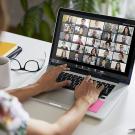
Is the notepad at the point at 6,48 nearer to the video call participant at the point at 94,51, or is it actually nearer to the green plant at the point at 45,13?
the video call participant at the point at 94,51

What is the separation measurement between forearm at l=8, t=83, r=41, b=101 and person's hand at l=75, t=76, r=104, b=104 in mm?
169

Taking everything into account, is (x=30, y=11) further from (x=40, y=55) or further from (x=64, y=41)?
(x=64, y=41)

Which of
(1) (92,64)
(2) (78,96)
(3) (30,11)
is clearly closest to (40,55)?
(1) (92,64)

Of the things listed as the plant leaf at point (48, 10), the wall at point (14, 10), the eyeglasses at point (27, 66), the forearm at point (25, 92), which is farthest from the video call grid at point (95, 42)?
the wall at point (14, 10)

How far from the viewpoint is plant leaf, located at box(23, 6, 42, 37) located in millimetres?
2693

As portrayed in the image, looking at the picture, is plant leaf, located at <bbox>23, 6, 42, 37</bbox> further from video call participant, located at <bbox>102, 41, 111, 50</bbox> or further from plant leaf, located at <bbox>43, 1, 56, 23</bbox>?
video call participant, located at <bbox>102, 41, 111, 50</bbox>

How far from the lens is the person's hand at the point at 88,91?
4.21ft

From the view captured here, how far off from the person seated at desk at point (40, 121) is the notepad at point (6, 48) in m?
0.34

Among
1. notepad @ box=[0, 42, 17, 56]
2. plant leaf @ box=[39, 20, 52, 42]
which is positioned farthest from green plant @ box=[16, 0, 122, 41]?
notepad @ box=[0, 42, 17, 56]

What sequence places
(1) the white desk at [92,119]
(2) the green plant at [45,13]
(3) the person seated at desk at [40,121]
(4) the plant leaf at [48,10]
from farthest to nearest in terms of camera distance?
(4) the plant leaf at [48,10] → (2) the green plant at [45,13] → (1) the white desk at [92,119] → (3) the person seated at desk at [40,121]

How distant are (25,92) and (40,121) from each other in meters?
0.30

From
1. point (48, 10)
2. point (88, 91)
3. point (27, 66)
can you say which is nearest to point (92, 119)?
point (88, 91)

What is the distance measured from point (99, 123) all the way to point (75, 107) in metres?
0.11

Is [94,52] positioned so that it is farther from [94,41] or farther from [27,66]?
[27,66]
